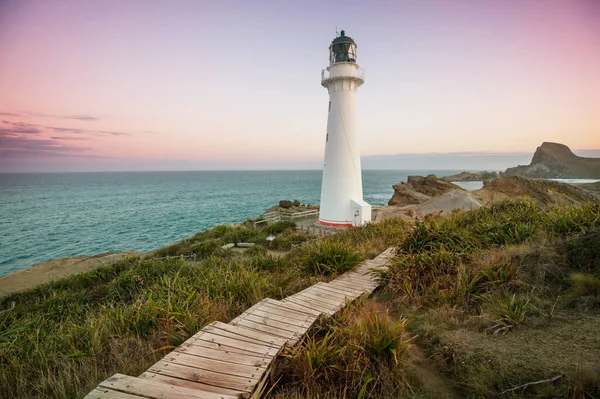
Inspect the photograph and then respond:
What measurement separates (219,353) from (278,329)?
932mm

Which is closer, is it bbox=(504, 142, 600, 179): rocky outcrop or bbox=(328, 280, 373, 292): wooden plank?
bbox=(328, 280, 373, 292): wooden plank

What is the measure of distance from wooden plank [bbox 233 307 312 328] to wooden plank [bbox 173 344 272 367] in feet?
3.12

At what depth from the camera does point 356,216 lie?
19.6 m

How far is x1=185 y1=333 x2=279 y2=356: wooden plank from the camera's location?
3285 millimetres

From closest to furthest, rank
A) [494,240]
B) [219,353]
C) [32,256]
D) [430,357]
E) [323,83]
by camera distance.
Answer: [219,353]
[430,357]
[494,240]
[323,83]
[32,256]

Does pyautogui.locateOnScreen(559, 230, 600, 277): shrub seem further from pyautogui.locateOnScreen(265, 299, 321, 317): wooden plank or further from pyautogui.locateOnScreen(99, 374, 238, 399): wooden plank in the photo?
pyautogui.locateOnScreen(99, 374, 238, 399): wooden plank

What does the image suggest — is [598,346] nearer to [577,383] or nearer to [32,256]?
[577,383]

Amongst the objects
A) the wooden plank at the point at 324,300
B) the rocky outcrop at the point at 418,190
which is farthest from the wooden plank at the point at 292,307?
the rocky outcrop at the point at 418,190

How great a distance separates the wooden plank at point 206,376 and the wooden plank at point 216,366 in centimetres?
5

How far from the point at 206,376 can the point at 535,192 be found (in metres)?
21.9

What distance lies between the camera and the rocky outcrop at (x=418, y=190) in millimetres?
31312

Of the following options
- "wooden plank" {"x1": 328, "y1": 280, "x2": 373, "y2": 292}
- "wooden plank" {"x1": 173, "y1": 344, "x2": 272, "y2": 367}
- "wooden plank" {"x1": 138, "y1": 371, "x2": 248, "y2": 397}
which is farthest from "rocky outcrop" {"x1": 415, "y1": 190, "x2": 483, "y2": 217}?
"wooden plank" {"x1": 138, "y1": 371, "x2": 248, "y2": 397}

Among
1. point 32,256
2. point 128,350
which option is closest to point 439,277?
point 128,350

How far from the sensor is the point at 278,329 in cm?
389
